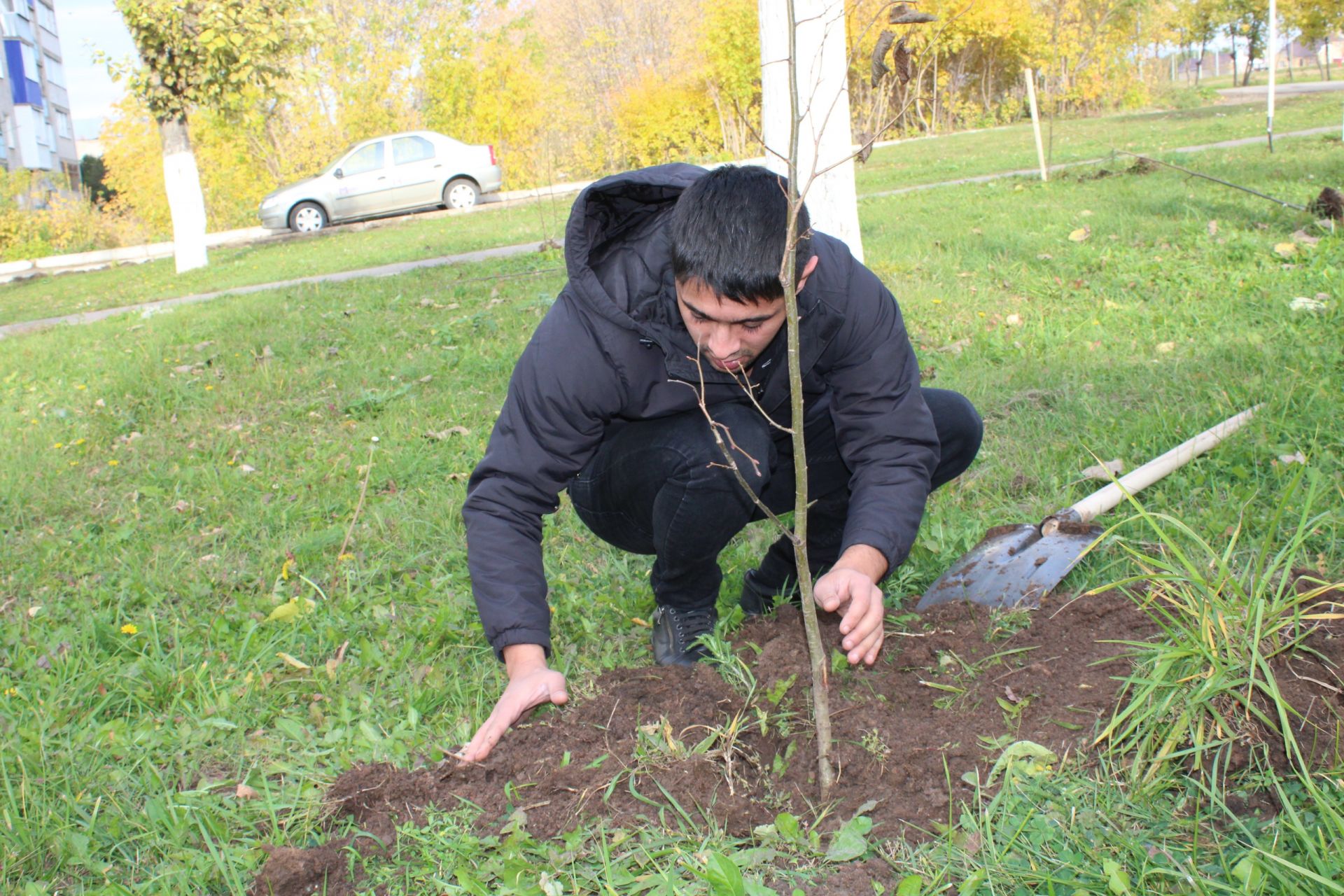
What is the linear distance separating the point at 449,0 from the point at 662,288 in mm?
25294

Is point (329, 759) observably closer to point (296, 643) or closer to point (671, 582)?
point (296, 643)

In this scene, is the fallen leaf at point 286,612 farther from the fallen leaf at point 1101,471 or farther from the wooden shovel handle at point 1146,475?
the fallen leaf at point 1101,471

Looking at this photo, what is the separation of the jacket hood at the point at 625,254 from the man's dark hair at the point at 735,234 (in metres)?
0.17

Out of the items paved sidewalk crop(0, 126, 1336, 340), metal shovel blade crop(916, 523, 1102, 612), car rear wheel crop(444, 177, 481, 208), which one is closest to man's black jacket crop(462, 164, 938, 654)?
metal shovel blade crop(916, 523, 1102, 612)

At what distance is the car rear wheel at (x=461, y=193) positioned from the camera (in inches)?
723

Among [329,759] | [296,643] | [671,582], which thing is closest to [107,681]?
[296,643]

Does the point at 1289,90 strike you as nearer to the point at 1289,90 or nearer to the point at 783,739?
the point at 1289,90

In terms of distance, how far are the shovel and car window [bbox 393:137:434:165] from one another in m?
17.2

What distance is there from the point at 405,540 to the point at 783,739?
1.89 metres

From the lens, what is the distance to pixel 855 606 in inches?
72.9

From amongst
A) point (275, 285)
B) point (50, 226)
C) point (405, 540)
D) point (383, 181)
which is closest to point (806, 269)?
point (405, 540)

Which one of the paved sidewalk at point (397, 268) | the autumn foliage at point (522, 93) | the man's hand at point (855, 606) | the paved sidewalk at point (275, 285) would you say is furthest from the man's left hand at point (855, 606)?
the autumn foliage at point (522, 93)

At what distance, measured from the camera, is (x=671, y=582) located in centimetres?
253

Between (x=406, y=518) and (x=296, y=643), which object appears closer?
(x=296, y=643)
